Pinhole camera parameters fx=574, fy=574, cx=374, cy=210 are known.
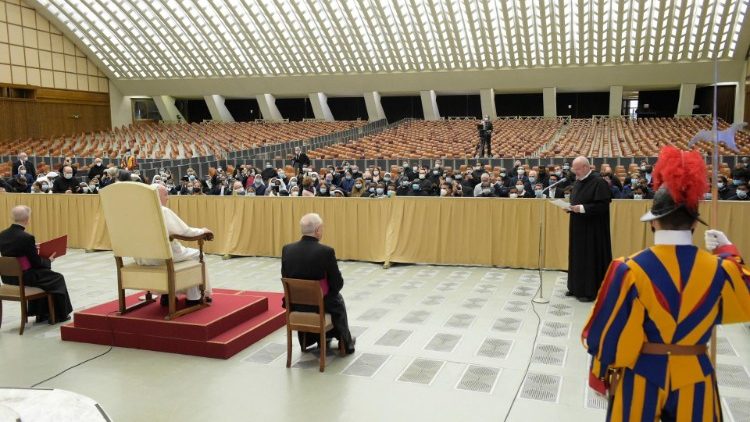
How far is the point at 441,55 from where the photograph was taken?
28.4m

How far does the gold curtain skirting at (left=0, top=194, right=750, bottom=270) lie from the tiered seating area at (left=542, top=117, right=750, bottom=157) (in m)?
9.69

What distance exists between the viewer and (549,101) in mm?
30219

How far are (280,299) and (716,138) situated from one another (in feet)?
16.8

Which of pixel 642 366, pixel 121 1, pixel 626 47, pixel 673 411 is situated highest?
pixel 121 1

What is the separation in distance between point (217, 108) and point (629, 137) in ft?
78.2

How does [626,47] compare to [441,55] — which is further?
[441,55]

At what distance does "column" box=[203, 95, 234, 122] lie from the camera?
3503 cm

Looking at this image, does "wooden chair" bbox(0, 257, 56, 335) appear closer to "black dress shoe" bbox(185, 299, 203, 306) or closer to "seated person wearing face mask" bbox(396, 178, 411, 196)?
"black dress shoe" bbox(185, 299, 203, 306)

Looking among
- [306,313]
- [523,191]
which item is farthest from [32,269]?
[523,191]

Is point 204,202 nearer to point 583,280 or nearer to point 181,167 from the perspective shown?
point 583,280

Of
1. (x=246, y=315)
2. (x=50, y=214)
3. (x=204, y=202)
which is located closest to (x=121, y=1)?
(x=50, y=214)

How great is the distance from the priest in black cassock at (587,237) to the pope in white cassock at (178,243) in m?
4.31

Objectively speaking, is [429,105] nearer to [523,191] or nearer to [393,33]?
[393,33]

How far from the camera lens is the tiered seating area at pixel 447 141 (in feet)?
64.8
